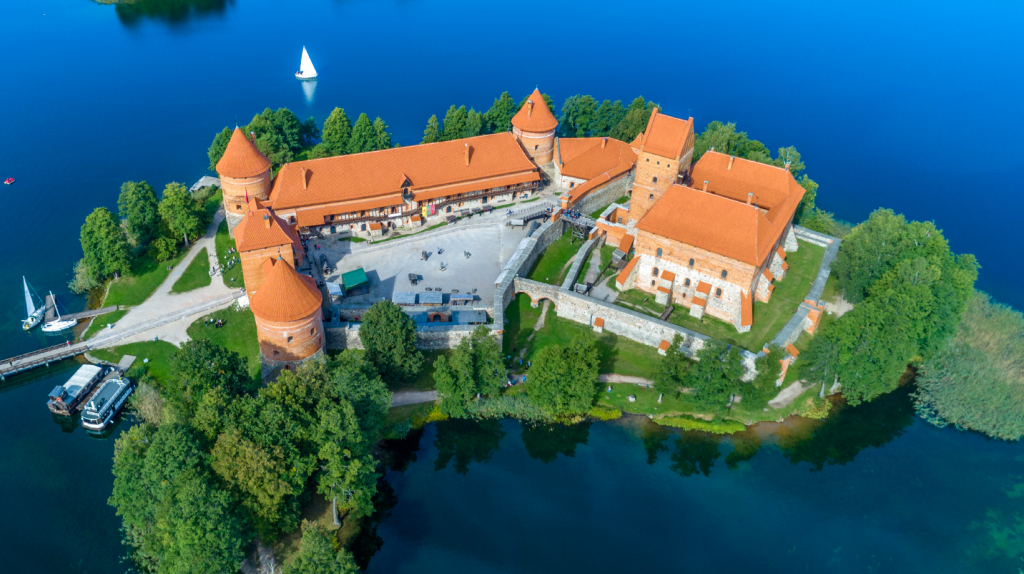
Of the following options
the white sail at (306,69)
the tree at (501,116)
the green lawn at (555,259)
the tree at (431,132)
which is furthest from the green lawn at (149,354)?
the white sail at (306,69)

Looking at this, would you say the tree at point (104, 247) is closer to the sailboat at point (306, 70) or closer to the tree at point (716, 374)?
the tree at point (716, 374)

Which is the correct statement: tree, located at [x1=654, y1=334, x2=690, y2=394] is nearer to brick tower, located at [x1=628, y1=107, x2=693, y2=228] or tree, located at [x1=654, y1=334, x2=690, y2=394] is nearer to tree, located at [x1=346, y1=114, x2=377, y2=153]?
brick tower, located at [x1=628, y1=107, x2=693, y2=228]

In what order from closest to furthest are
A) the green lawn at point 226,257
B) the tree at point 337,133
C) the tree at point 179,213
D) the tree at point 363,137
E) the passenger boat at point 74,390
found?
the passenger boat at point 74,390 < the green lawn at point 226,257 < the tree at point 179,213 < the tree at point 363,137 < the tree at point 337,133

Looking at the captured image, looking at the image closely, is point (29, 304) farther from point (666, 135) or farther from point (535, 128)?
point (666, 135)

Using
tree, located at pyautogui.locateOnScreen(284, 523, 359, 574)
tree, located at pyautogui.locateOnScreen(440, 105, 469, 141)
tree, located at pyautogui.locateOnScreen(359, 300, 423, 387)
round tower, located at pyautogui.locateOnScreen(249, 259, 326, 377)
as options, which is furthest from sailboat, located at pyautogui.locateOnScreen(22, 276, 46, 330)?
tree, located at pyautogui.locateOnScreen(440, 105, 469, 141)

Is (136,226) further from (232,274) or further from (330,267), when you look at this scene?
(330,267)

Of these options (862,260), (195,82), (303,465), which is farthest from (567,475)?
(195,82)

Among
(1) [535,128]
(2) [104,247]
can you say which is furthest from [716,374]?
(2) [104,247]
